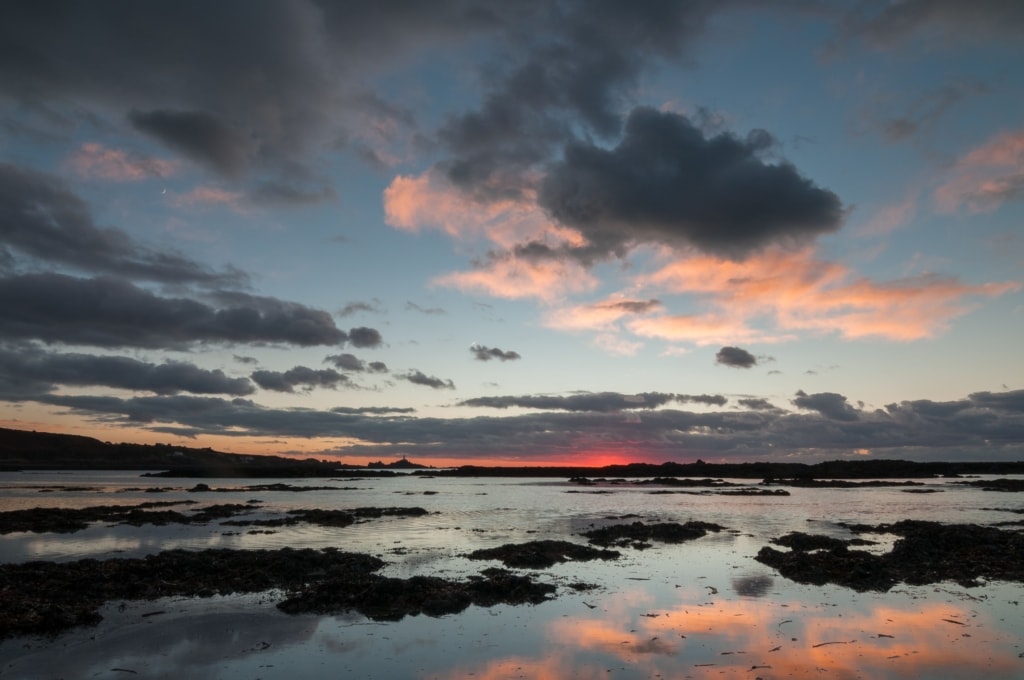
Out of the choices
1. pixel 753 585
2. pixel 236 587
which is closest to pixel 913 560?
pixel 753 585

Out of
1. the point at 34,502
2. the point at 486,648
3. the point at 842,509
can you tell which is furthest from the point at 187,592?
the point at 842,509

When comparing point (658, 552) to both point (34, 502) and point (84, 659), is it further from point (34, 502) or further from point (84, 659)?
point (34, 502)

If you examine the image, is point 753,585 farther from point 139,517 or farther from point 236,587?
point 139,517

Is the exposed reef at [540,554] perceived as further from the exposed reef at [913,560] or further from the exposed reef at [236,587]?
the exposed reef at [913,560]

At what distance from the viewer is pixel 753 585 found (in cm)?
2125

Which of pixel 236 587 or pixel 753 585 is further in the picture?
pixel 753 585

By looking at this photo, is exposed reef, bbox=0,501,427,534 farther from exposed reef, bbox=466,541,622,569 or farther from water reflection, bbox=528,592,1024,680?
water reflection, bbox=528,592,1024,680

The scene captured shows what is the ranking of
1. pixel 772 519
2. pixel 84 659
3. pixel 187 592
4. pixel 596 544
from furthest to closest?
pixel 772 519 < pixel 596 544 < pixel 187 592 < pixel 84 659

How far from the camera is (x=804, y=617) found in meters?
16.9

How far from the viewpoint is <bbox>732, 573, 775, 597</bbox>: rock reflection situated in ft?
65.6

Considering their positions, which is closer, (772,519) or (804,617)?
(804,617)

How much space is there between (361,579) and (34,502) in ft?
185

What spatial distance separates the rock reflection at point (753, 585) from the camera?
19984 mm

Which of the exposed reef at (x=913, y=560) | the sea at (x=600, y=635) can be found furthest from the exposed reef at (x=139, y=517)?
the exposed reef at (x=913, y=560)
